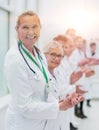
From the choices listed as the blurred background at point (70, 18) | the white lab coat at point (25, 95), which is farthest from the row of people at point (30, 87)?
the blurred background at point (70, 18)

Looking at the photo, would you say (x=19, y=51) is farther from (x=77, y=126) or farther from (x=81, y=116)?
(x=81, y=116)

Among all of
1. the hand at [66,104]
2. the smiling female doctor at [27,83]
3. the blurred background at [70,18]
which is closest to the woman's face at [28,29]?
the smiling female doctor at [27,83]

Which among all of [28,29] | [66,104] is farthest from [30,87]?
[28,29]

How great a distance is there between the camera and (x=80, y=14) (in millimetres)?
6309

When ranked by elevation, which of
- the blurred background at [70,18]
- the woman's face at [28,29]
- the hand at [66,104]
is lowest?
the hand at [66,104]

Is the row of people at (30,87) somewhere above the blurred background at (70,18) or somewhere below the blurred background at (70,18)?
below

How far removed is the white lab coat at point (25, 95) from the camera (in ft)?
5.00

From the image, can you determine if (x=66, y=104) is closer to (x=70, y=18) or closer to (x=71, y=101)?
(x=71, y=101)

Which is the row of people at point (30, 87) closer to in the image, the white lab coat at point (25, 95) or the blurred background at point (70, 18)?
the white lab coat at point (25, 95)

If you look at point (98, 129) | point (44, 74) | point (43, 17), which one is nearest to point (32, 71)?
point (44, 74)

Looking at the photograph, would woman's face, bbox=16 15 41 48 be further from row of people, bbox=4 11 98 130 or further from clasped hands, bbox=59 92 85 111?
clasped hands, bbox=59 92 85 111

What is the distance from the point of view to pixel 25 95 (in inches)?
60.5

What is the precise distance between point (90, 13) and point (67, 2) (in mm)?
606

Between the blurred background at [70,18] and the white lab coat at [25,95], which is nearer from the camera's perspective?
the white lab coat at [25,95]
